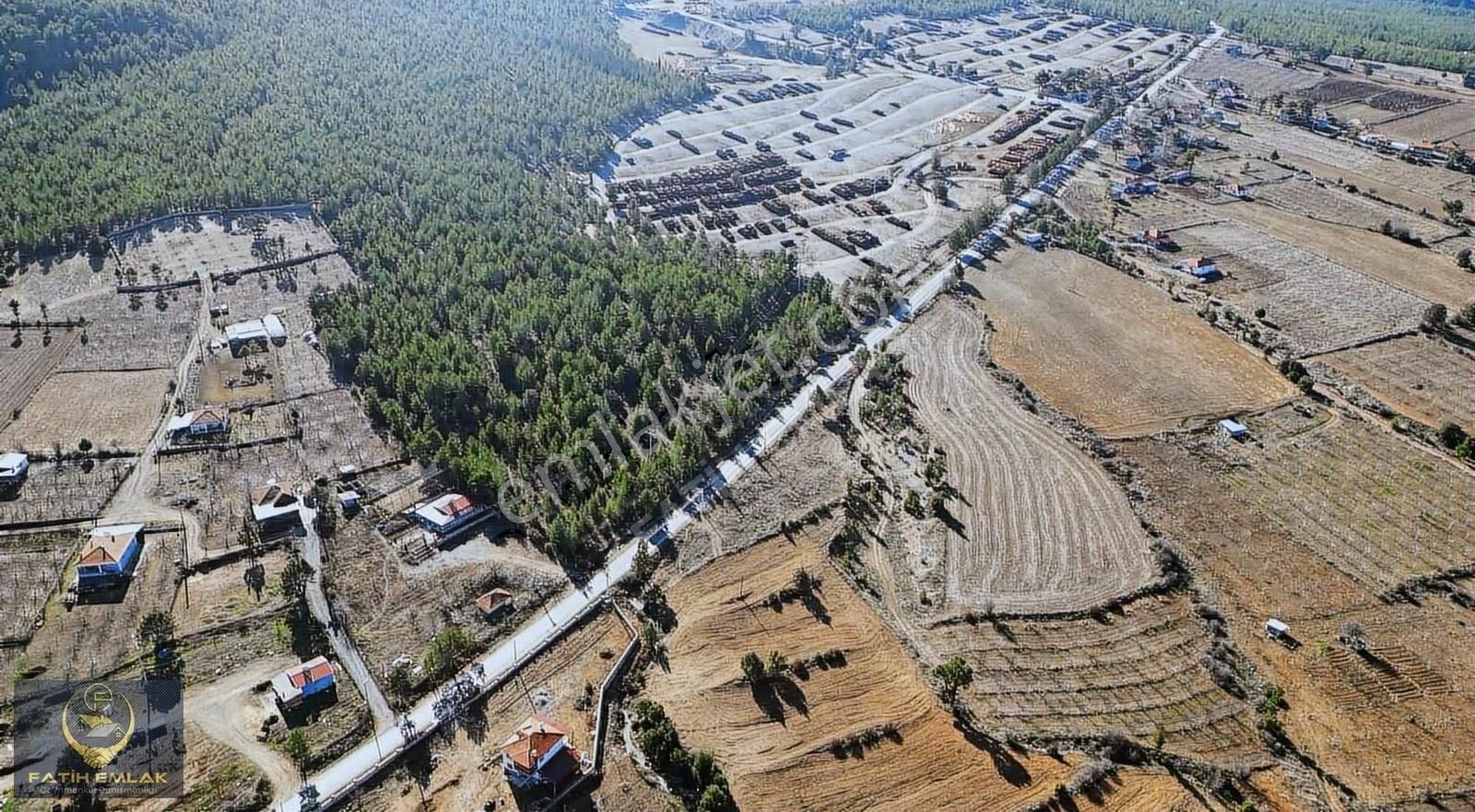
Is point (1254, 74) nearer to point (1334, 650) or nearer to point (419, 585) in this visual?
point (1334, 650)

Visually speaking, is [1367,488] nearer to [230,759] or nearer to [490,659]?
[490,659]

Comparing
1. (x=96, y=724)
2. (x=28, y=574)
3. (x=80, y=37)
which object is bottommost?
(x=96, y=724)

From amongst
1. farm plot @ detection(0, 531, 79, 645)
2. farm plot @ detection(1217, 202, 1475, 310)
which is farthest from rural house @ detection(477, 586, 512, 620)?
farm plot @ detection(1217, 202, 1475, 310)

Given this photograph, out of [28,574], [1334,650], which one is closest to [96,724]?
[28,574]

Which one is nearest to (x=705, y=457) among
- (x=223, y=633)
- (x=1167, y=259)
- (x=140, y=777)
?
(x=223, y=633)

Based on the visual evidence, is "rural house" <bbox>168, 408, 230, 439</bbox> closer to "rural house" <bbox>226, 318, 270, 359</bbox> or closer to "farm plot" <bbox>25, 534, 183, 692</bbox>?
"rural house" <bbox>226, 318, 270, 359</bbox>

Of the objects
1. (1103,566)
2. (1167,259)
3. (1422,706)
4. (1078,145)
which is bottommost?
(1422,706)
